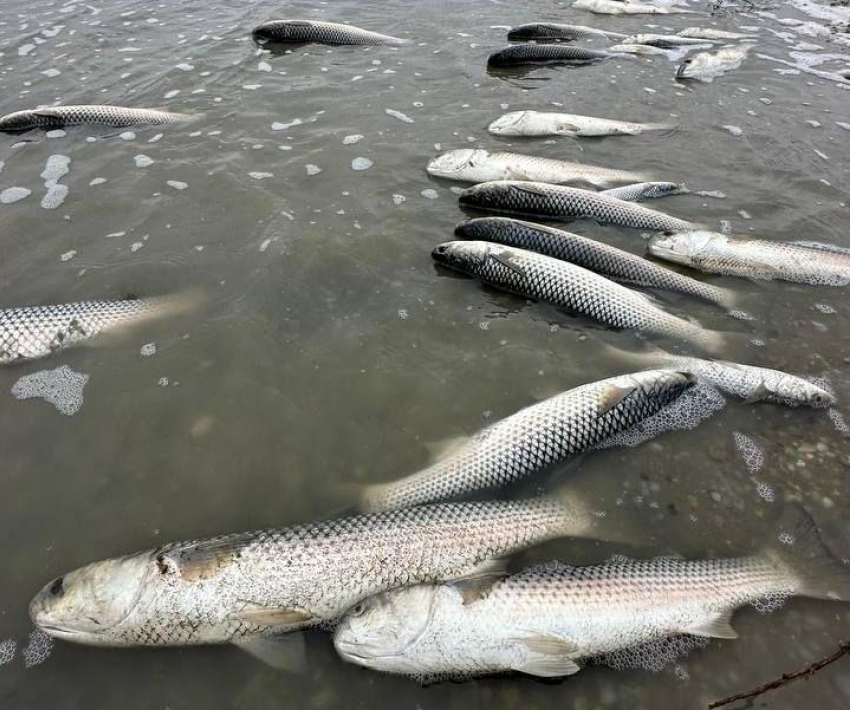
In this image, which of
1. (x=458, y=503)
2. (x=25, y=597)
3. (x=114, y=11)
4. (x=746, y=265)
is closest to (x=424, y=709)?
(x=458, y=503)

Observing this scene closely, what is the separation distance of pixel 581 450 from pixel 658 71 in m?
10.2

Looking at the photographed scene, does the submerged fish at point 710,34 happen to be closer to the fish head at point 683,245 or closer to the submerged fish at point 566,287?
the fish head at point 683,245

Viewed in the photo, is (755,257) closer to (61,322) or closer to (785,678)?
(785,678)

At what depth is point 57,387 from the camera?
5059 millimetres

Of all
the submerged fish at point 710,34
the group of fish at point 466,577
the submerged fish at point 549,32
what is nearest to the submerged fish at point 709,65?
the submerged fish at point 710,34

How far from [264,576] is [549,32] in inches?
535

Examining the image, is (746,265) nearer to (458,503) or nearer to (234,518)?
(458,503)

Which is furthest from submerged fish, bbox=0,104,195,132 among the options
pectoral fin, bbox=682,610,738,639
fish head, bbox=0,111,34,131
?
pectoral fin, bbox=682,610,738,639

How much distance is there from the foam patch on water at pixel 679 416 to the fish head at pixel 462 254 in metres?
2.58

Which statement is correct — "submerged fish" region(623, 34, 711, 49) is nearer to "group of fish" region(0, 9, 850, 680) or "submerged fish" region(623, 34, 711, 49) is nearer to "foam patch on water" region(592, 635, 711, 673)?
"group of fish" region(0, 9, 850, 680)

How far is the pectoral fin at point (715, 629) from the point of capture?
3465 mm

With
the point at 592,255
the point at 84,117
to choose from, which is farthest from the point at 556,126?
the point at 84,117

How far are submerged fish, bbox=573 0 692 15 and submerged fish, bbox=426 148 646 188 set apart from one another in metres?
9.38

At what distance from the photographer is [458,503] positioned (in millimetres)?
4008
